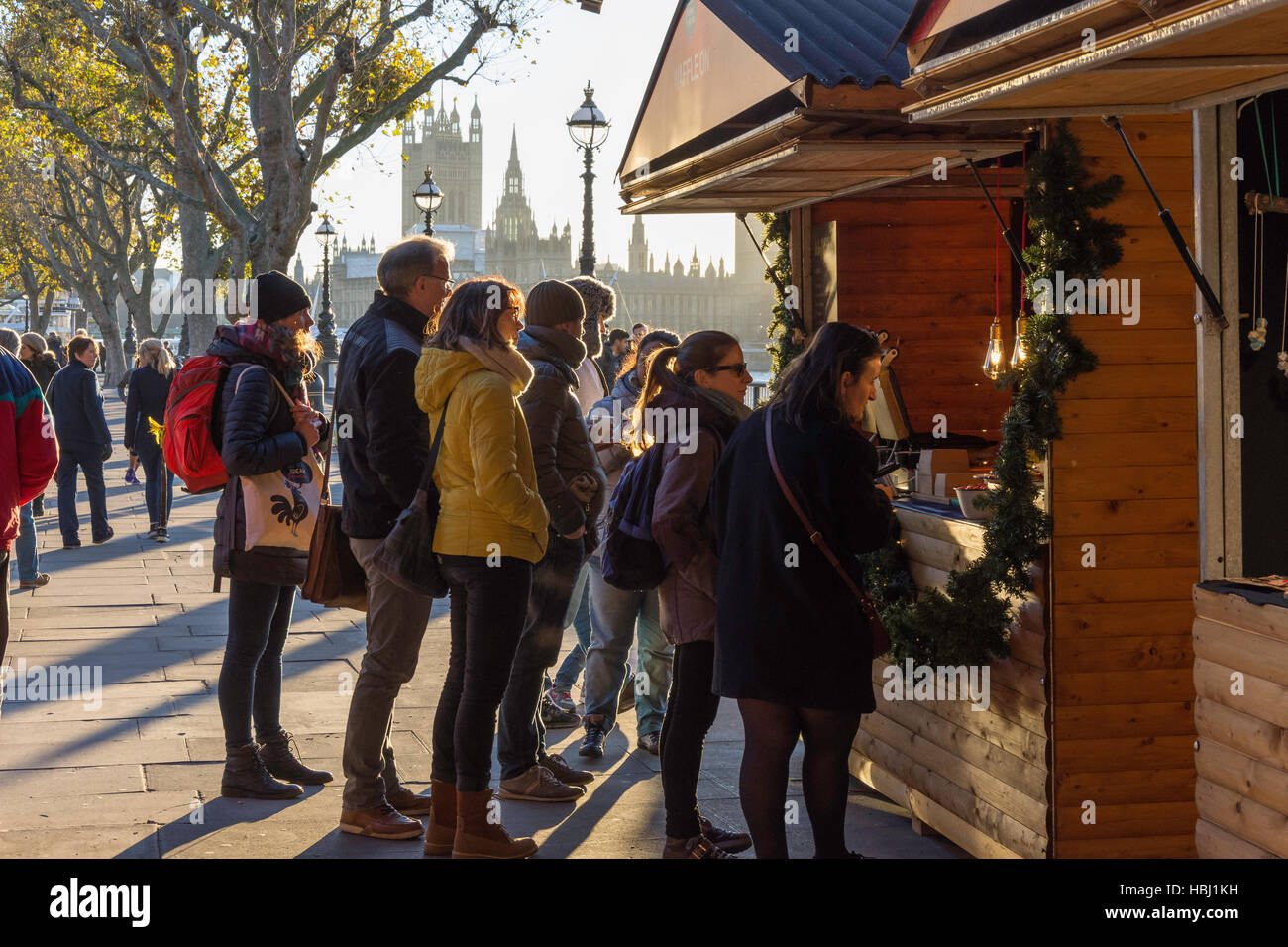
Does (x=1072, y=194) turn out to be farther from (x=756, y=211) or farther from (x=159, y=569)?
(x=159, y=569)

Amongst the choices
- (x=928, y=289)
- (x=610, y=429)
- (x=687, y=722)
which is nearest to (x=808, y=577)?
(x=687, y=722)

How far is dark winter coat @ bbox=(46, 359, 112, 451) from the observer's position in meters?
12.9

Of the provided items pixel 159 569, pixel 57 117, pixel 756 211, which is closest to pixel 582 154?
pixel 57 117

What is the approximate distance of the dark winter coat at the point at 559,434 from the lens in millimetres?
5246

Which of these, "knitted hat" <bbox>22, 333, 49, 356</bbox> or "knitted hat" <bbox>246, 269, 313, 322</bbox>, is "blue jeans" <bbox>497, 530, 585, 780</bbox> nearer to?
"knitted hat" <bbox>246, 269, 313, 322</bbox>

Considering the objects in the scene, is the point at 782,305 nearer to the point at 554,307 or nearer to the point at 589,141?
the point at 554,307

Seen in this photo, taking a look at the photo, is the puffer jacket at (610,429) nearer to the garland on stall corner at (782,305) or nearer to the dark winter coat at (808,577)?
the garland on stall corner at (782,305)

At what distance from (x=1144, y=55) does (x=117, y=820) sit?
4247 mm

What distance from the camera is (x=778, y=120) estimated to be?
517cm

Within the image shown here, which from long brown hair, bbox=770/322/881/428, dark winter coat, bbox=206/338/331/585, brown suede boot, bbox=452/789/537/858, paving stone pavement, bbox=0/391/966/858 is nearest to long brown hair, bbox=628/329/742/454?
long brown hair, bbox=770/322/881/428

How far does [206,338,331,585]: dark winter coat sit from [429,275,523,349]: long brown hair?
1.04m

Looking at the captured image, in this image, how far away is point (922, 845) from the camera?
5293 millimetres

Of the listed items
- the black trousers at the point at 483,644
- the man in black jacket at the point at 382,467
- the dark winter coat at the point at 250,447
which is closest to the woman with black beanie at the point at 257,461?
the dark winter coat at the point at 250,447
